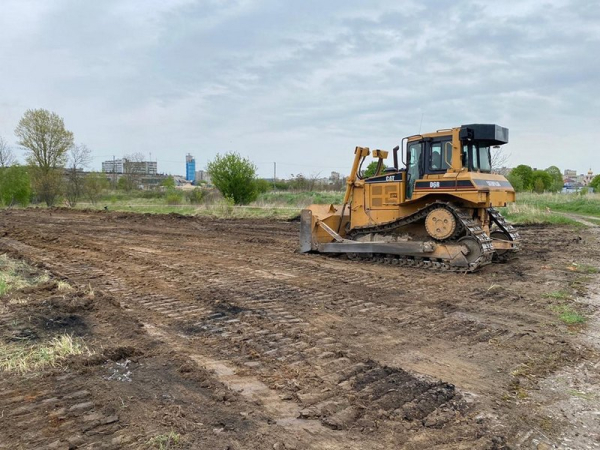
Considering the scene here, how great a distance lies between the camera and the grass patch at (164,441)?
9.91 ft

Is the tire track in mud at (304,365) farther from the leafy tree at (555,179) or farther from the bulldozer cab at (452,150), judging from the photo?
the leafy tree at (555,179)

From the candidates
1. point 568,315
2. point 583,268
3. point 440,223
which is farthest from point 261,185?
point 568,315

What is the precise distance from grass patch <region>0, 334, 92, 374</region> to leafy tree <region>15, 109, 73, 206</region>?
3799 centimetres

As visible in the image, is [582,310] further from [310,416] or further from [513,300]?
[310,416]

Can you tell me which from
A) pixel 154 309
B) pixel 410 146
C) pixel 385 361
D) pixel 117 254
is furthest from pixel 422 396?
pixel 117 254

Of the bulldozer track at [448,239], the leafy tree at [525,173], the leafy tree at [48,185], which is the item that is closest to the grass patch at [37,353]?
the bulldozer track at [448,239]

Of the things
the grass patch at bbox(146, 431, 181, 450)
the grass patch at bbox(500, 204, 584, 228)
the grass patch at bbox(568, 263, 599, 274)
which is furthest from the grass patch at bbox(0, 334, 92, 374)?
the grass patch at bbox(500, 204, 584, 228)

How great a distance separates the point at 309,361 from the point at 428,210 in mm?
6276

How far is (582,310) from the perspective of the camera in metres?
6.60

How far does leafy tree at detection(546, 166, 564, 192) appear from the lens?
54.5 meters

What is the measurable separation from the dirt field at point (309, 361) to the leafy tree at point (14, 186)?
33407 mm

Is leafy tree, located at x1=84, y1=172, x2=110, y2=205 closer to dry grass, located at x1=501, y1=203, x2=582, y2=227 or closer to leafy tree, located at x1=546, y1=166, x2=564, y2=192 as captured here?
dry grass, located at x1=501, y1=203, x2=582, y2=227

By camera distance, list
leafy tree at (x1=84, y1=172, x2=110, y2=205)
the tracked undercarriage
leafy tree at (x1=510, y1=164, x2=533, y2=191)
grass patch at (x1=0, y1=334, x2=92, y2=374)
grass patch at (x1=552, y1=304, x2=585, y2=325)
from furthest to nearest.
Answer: leafy tree at (x1=510, y1=164, x2=533, y2=191) → leafy tree at (x1=84, y1=172, x2=110, y2=205) → the tracked undercarriage → grass patch at (x1=552, y1=304, x2=585, y2=325) → grass patch at (x1=0, y1=334, x2=92, y2=374)

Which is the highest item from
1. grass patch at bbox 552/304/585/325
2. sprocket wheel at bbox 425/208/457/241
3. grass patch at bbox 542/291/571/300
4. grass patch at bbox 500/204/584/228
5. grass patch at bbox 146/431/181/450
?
sprocket wheel at bbox 425/208/457/241
